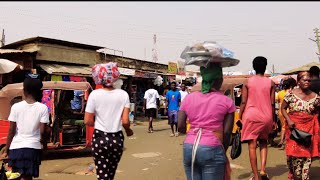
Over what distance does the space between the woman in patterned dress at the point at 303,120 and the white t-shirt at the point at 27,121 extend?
11.2ft

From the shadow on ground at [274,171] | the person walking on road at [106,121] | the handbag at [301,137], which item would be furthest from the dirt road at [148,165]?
the person walking on road at [106,121]

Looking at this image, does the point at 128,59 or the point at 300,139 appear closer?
the point at 300,139

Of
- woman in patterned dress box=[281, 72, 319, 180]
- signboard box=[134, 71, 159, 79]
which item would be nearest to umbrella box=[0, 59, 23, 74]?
woman in patterned dress box=[281, 72, 319, 180]

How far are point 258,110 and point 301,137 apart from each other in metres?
0.70

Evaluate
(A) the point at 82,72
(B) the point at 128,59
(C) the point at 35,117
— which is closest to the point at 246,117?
(C) the point at 35,117

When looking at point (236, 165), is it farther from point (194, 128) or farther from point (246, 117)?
point (194, 128)

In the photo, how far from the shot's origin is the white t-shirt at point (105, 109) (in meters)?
4.30

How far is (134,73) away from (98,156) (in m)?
15.2

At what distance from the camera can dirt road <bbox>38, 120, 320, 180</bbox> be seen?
6777 millimetres

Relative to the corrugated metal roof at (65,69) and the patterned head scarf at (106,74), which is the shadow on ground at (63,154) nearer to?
the patterned head scarf at (106,74)

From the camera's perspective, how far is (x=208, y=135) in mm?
3422

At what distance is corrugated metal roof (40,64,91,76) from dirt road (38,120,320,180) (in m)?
5.52

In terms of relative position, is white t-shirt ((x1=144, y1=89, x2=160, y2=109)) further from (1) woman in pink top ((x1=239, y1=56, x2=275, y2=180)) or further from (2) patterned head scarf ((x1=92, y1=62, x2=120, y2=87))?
(2) patterned head scarf ((x1=92, y1=62, x2=120, y2=87))

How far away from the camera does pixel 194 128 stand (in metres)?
3.51
